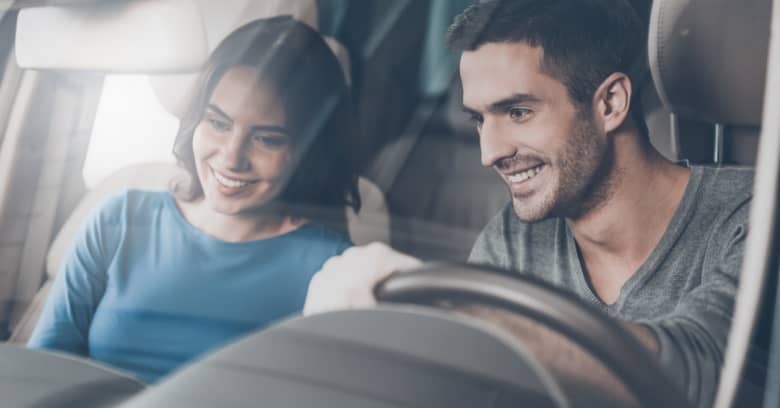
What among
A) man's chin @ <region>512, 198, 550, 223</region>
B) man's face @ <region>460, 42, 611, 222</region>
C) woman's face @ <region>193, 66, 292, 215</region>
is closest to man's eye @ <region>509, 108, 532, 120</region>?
man's face @ <region>460, 42, 611, 222</region>

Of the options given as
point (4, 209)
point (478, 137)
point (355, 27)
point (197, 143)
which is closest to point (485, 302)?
point (478, 137)

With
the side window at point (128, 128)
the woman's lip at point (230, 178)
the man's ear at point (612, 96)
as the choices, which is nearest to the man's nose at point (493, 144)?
the man's ear at point (612, 96)

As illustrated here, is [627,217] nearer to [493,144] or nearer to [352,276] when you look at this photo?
[493,144]

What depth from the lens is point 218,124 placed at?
127 centimetres

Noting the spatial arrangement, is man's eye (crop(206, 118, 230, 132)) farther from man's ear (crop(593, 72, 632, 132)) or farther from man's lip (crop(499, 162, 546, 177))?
man's ear (crop(593, 72, 632, 132))

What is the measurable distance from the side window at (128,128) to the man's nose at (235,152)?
119 millimetres

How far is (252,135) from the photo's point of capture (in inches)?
Answer: 48.3

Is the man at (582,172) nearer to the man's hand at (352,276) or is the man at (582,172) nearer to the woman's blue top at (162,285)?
the man's hand at (352,276)

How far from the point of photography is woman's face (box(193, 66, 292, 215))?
48.1 inches

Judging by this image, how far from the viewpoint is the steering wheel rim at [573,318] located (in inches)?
34.0

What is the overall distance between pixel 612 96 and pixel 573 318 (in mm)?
343

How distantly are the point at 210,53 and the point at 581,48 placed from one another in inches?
22.9

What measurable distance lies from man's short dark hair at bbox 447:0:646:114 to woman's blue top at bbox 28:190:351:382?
0.38 metres

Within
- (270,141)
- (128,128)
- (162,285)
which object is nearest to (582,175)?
(270,141)
